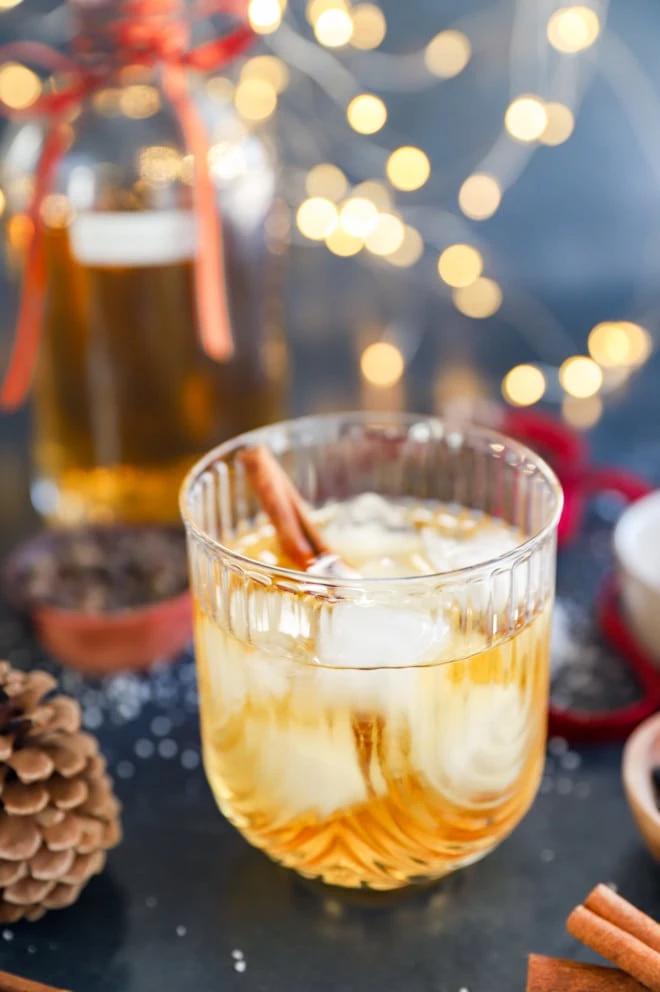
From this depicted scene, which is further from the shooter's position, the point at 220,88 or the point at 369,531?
the point at 220,88

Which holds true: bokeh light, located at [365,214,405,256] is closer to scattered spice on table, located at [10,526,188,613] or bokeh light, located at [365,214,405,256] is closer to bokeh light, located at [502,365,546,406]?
bokeh light, located at [502,365,546,406]

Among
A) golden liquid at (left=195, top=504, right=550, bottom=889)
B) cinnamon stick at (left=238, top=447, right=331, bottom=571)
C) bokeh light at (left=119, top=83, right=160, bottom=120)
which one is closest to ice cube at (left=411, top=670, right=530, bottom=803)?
golden liquid at (left=195, top=504, right=550, bottom=889)

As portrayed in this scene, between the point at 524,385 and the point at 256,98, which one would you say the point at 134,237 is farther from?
the point at 524,385

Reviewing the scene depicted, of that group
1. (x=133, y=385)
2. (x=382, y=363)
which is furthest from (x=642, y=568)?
(x=382, y=363)

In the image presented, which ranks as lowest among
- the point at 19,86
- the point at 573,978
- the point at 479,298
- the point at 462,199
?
the point at 573,978

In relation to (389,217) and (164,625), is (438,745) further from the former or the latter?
(389,217)

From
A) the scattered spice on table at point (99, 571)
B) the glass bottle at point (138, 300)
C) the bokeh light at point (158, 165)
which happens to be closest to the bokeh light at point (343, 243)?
the glass bottle at point (138, 300)
